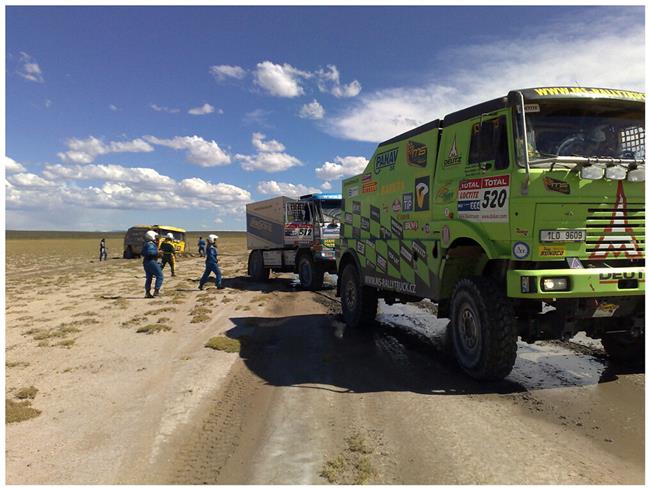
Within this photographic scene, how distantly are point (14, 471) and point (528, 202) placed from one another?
532 centimetres

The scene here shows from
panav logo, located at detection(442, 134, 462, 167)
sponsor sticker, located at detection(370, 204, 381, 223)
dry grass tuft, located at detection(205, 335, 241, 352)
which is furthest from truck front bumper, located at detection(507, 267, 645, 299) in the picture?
dry grass tuft, located at detection(205, 335, 241, 352)

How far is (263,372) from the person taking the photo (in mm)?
6223

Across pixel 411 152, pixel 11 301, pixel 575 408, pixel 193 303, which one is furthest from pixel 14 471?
pixel 11 301

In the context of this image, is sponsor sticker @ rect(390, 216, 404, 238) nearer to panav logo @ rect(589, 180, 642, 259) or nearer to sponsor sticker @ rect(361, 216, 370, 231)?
sponsor sticker @ rect(361, 216, 370, 231)

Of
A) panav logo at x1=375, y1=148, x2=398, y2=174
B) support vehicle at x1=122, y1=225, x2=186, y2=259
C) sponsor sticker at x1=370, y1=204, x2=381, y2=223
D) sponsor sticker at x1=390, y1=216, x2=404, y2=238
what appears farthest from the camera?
support vehicle at x1=122, y1=225, x2=186, y2=259

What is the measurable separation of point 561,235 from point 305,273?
11763 mm

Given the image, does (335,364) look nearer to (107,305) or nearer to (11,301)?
(107,305)

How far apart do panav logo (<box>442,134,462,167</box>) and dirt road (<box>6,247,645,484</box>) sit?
277 cm

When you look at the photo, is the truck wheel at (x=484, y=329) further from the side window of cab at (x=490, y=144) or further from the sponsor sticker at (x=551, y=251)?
the side window of cab at (x=490, y=144)

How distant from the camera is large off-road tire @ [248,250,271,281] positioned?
1931cm

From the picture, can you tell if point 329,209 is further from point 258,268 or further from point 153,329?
point 153,329

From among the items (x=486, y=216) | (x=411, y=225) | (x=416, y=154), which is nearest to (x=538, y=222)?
(x=486, y=216)

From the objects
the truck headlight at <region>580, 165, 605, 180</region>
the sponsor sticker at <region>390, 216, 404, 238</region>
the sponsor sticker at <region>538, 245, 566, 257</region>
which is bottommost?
the sponsor sticker at <region>538, 245, 566, 257</region>

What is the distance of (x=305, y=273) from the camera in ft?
52.9
